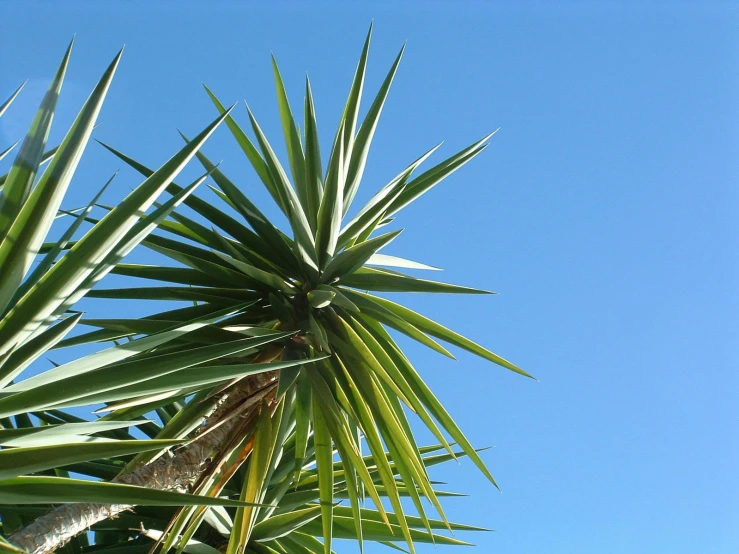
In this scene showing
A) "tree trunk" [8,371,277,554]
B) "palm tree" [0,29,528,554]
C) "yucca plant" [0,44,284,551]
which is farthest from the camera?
"palm tree" [0,29,528,554]

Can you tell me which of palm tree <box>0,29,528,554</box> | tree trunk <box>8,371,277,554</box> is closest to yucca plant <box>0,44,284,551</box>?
tree trunk <box>8,371,277,554</box>

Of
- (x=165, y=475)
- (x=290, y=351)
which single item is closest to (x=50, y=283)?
(x=165, y=475)

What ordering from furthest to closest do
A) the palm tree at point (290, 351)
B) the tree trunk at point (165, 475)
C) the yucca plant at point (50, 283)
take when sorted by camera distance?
the palm tree at point (290, 351) < the tree trunk at point (165, 475) < the yucca plant at point (50, 283)

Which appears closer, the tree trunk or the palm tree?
the tree trunk

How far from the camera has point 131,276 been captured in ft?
9.62

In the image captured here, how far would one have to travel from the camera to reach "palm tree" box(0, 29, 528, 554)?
270 cm

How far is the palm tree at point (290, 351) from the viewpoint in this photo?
270 cm

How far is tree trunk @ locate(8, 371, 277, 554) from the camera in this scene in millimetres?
1953

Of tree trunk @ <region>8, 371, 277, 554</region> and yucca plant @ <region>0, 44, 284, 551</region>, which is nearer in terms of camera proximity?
yucca plant @ <region>0, 44, 284, 551</region>

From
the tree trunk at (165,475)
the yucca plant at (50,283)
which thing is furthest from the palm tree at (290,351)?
the yucca plant at (50,283)

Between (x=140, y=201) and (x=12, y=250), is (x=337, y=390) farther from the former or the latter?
(x=12, y=250)

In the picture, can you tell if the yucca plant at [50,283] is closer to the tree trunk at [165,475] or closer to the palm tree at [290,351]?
the tree trunk at [165,475]

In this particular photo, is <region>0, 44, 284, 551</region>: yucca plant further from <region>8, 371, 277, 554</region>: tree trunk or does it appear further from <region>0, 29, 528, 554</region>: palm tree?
<region>0, 29, 528, 554</region>: palm tree

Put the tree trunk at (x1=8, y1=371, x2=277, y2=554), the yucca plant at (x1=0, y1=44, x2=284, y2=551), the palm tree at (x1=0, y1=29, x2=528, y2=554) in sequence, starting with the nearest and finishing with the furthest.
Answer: the yucca plant at (x1=0, y1=44, x2=284, y2=551)
the tree trunk at (x1=8, y1=371, x2=277, y2=554)
the palm tree at (x1=0, y1=29, x2=528, y2=554)
